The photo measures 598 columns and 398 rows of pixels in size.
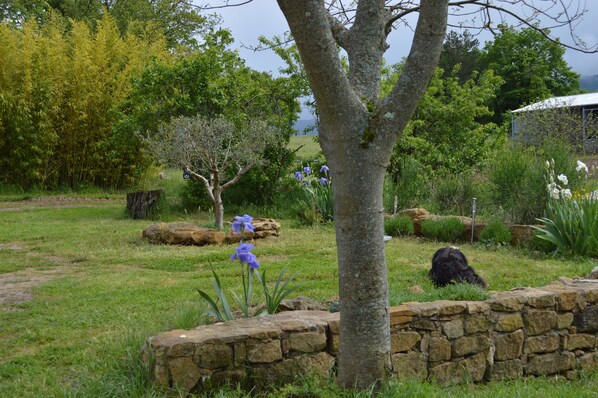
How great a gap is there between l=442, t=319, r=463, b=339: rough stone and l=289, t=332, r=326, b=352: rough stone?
36.6 inches

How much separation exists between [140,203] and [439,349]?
923cm

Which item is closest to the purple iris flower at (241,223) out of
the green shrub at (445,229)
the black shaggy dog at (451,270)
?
the black shaggy dog at (451,270)

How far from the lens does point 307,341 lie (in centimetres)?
400

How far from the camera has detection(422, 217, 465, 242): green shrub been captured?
31.1 feet

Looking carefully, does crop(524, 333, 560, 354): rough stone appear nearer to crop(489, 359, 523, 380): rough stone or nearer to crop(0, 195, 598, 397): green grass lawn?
crop(489, 359, 523, 380): rough stone

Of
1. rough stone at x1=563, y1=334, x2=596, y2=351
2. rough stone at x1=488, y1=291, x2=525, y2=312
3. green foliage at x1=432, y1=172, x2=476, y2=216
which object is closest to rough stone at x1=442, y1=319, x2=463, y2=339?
rough stone at x1=488, y1=291, x2=525, y2=312

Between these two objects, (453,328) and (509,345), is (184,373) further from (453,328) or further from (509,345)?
(509,345)

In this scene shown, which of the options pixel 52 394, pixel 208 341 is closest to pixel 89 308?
pixel 52 394

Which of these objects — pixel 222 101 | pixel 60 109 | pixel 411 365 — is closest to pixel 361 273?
pixel 411 365

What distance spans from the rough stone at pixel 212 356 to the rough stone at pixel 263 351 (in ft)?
0.42

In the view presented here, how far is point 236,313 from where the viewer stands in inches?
194

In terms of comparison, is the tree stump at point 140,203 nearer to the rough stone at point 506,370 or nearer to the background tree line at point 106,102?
the background tree line at point 106,102

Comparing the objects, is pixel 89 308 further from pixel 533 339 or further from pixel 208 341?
pixel 533 339

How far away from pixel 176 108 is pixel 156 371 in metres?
10.3
